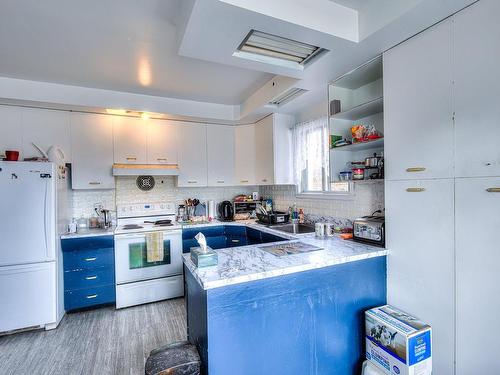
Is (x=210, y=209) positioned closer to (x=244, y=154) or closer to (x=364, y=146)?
(x=244, y=154)

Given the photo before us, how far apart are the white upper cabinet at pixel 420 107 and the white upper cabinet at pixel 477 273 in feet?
Answer: 0.59

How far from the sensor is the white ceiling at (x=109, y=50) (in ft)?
5.32

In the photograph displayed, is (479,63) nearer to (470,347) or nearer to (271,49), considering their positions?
(271,49)

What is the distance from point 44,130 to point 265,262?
302cm

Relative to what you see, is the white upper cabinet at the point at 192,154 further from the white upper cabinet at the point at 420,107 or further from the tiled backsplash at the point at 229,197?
the white upper cabinet at the point at 420,107

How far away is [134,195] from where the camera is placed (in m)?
3.51

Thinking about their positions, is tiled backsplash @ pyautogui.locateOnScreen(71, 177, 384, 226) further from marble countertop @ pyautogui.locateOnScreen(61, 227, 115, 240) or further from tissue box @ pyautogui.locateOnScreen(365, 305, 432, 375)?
tissue box @ pyautogui.locateOnScreen(365, 305, 432, 375)

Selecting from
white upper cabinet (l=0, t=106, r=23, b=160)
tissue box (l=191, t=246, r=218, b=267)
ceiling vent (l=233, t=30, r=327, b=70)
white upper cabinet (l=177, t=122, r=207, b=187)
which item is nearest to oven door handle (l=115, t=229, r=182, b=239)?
white upper cabinet (l=177, t=122, r=207, b=187)

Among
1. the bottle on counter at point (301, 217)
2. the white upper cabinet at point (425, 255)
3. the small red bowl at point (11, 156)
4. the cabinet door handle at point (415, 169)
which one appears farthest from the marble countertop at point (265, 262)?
the small red bowl at point (11, 156)

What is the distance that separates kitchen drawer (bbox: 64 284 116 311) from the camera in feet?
9.02

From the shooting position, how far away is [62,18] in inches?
66.7

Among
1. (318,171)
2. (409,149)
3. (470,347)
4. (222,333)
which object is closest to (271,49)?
(409,149)

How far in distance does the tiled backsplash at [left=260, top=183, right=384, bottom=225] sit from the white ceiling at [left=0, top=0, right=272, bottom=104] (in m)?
1.47

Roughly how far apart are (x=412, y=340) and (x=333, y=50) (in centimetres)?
187
